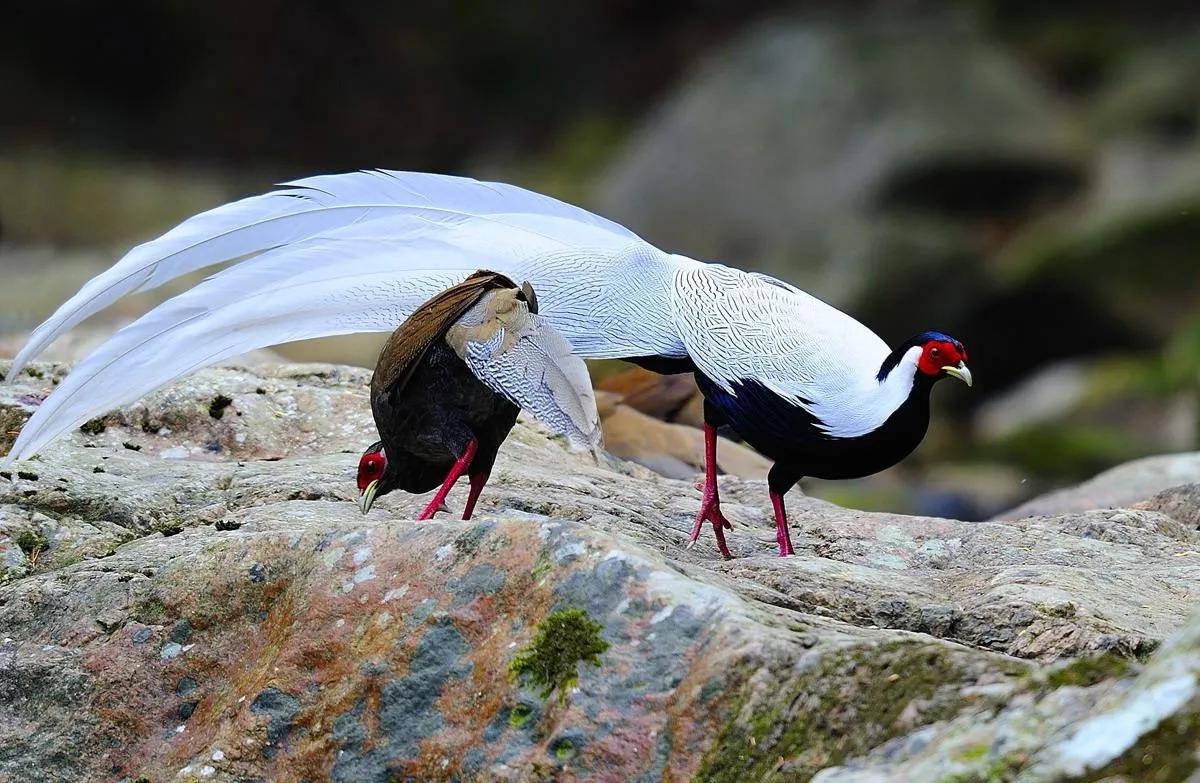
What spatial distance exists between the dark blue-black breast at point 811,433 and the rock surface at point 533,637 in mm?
316

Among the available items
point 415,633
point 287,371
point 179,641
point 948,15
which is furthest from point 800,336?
point 948,15

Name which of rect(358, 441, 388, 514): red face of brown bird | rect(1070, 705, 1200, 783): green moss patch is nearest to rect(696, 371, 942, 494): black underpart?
rect(358, 441, 388, 514): red face of brown bird

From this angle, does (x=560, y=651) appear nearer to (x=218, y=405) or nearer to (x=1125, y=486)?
(x=218, y=405)

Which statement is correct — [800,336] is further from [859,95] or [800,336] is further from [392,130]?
[392,130]

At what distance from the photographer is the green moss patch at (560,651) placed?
358 cm

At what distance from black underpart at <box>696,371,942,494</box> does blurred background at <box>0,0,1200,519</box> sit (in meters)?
8.56

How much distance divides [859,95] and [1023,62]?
2807 millimetres

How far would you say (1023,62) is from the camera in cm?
1927

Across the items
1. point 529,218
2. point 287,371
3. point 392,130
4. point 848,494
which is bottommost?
point 848,494

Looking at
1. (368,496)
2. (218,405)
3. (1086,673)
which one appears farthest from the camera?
(218,405)

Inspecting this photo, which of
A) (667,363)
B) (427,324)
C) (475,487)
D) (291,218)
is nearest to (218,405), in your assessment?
(291,218)

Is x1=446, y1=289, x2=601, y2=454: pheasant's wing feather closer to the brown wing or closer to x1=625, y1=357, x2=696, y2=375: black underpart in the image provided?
the brown wing

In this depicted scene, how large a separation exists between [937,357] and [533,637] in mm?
1744

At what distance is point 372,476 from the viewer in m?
5.00
